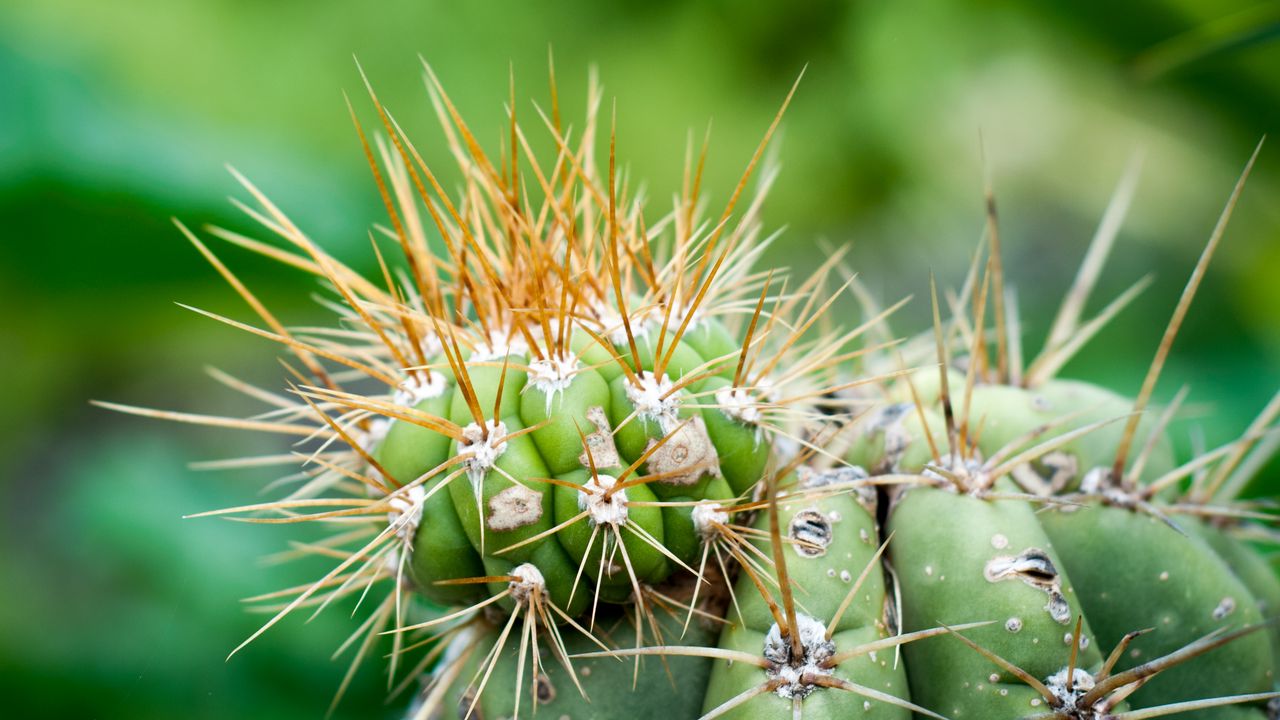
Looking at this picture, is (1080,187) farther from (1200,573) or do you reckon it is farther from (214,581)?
(214,581)

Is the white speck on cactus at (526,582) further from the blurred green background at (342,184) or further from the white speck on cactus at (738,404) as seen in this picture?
the blurred green background at (342,184)

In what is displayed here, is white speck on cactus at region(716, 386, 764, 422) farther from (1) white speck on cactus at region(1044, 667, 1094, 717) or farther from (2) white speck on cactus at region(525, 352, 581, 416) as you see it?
(1) white speck on cactus at region(1044, 667, 1094, 717)

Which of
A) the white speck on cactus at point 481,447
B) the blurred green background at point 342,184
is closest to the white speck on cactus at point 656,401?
the white speck on cactus at point 481,447

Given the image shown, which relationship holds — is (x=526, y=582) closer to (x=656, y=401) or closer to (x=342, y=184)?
(x=656, y=401)

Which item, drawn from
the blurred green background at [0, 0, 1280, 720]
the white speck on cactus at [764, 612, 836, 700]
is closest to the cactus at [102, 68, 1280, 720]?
the white speck on cactus at [764, 612, 836, 700]

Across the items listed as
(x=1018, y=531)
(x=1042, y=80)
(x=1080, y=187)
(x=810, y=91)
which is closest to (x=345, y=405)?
(x=1018, y=531)

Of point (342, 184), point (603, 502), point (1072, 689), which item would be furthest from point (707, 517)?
point (342, 184)
